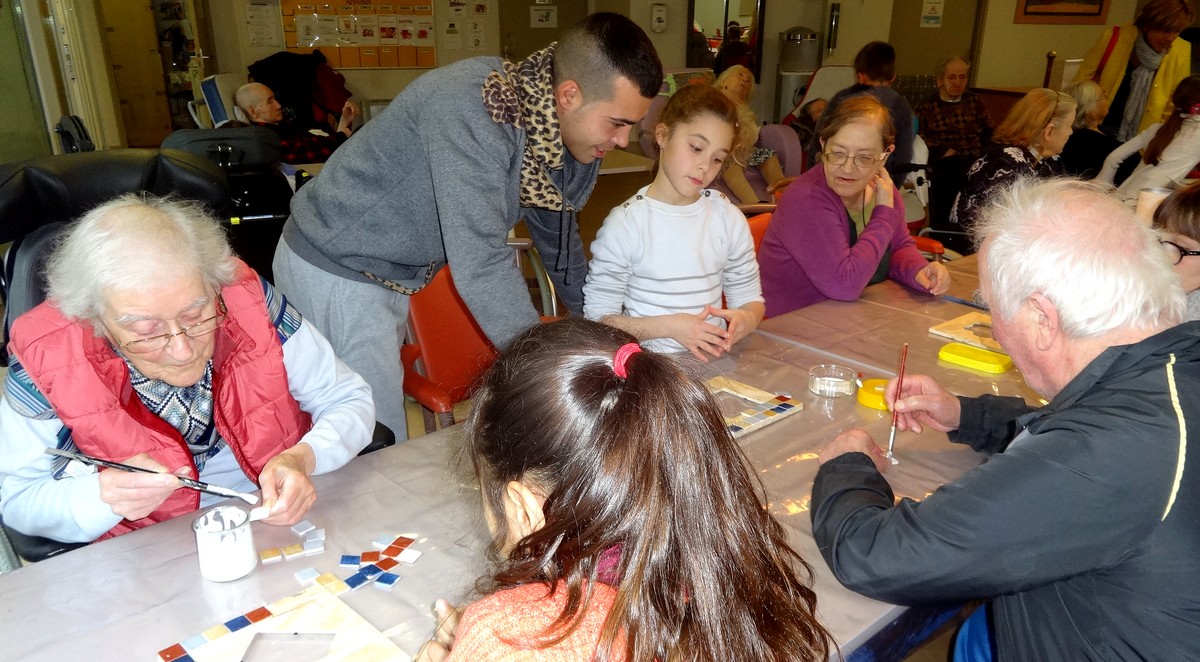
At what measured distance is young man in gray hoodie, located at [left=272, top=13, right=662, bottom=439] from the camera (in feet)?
5.59

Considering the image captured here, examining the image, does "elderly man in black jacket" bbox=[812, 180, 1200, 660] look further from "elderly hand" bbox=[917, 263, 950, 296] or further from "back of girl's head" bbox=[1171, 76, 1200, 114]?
"back of girl's head" bbox=[1171, 76, 1200, 114]

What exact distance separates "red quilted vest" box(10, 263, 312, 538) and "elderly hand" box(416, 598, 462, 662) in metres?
0.67

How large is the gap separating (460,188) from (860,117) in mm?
1399

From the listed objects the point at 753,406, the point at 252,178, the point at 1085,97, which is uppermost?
the point at 1085,97

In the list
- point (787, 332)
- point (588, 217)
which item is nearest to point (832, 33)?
point (588, 217)

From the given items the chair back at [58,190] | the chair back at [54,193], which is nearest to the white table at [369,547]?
the chair back at [54,193]

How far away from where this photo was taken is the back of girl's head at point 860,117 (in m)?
2.48

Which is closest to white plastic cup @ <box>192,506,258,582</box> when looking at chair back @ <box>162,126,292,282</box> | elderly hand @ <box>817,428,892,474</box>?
elderly hand @ <box>817,428,892,474</box>

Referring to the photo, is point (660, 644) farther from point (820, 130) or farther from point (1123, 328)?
point (820, 130)

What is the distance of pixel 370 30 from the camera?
6.77 metres

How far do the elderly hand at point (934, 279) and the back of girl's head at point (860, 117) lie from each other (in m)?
0.42

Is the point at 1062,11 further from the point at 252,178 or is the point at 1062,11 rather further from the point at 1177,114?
the point at 252,178

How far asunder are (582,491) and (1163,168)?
4.90 meters

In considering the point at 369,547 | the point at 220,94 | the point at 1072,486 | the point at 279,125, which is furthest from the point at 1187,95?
the point at 220,94
